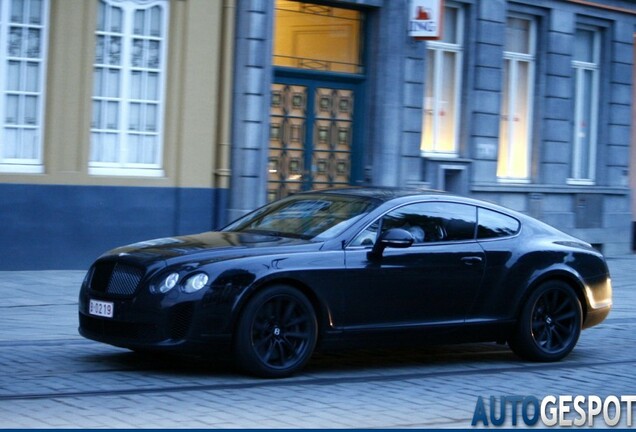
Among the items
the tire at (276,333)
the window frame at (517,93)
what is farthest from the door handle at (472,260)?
the window frame at (517,93)

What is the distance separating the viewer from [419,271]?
998cm

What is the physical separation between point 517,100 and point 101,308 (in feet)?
47.0

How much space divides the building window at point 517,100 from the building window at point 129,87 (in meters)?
7.23

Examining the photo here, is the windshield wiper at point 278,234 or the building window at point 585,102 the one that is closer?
the windshield wiper at point 278,234

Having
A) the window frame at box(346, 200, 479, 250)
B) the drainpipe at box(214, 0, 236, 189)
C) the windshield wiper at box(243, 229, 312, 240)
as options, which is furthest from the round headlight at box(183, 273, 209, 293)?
the drainpipe at box(214, 0, 236, 189)

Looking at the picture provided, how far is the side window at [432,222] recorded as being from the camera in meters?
10.0

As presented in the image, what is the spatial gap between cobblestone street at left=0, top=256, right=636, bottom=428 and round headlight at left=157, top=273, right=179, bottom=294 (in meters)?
Answer: 0.65

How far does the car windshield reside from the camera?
32.5 feet

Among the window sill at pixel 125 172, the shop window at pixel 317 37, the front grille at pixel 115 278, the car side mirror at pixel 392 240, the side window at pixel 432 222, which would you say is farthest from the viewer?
the shop window at pixel 317 37

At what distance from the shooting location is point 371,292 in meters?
9.73

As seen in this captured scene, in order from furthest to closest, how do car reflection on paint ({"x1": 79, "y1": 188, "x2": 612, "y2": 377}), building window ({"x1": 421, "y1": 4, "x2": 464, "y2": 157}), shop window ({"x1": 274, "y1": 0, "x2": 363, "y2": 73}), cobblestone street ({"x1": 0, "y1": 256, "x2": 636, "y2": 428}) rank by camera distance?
1. building window ({"x1": 421, "y1": 4, "x2": 464, "y2": 157})
2. shop window ({"x1": 274, "y1": 0, "x2": 363, "y2": 73})
3. car reflection on paint ({"x1": 79, "y1": 188, "x2": 612, "y2": 377})
4. cobblestone street ({"x1": 0, "y1": 256, "x2": 636, "y2": 428})

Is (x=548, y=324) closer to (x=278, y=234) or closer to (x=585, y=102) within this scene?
(x=278, y=234)

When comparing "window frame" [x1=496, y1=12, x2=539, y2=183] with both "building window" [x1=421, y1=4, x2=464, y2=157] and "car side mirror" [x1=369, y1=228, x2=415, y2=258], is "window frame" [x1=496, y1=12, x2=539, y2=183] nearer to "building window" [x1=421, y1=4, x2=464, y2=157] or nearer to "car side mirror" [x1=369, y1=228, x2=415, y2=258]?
"building window" [x1=421, y1=4, x2=464, y2=157]

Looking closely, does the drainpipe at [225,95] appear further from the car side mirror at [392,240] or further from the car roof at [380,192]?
the car side mirror at [392,240]
